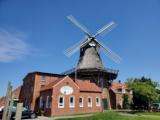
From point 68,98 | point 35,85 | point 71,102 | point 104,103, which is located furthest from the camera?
point 104,103

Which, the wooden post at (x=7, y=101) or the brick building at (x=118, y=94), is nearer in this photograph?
the wooden post at (x=7, y=101)

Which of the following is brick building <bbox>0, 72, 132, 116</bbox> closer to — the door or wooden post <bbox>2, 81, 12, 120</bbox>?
the door

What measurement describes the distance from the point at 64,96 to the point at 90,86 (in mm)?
7308

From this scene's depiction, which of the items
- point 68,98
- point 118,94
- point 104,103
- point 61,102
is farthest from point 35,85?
point 118,94

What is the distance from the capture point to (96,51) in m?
51.6

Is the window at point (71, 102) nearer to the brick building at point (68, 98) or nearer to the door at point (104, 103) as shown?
the brick building at point (68, 98)

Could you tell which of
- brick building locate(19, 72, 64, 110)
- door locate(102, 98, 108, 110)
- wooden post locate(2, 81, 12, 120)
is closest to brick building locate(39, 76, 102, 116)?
brick building locate(19, 72, 64, 110)

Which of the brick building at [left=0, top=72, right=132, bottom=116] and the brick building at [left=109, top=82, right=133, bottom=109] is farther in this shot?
the brick building at [left=109, top=82, right=133, bottom=109]

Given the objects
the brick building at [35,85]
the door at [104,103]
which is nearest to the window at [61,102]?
the brick building at [35,85]

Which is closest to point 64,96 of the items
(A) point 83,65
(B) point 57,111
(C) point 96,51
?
(B) point 57,111

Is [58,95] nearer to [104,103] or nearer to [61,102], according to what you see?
[61,102]

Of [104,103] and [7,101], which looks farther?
[104,103]

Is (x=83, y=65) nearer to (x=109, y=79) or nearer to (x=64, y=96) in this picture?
(x=109, y=79)

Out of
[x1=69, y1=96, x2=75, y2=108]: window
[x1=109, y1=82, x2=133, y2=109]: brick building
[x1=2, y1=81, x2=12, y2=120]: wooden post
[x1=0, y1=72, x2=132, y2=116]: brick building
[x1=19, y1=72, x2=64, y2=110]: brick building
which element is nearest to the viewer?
[x1=2, y1=81, x2=12, y2=120]: wooden post
